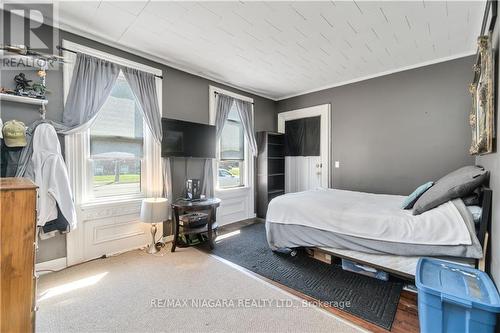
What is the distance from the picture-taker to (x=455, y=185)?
1.88m

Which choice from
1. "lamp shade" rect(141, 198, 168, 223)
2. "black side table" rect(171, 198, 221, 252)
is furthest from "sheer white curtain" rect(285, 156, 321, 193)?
"lamp shade" rect(141, 198, 168, 223)

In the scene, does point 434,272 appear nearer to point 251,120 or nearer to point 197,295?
point 197,295

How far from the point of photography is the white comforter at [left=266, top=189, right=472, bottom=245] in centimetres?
175

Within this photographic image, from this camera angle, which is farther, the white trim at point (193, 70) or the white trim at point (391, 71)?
the white trim at point (391, 71)

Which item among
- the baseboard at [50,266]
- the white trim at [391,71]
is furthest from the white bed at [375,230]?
the baseboard at [50,266]

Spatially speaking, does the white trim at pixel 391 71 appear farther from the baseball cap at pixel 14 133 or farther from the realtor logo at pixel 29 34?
the baseball cap at pixel 14 133

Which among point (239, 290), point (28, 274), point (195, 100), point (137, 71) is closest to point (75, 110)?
point (137, 71)

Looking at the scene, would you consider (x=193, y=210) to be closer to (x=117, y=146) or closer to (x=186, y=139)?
(x=186, y=139)

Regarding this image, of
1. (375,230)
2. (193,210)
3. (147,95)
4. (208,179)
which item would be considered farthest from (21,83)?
(375,230)

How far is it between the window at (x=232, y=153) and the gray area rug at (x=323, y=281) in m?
1.43

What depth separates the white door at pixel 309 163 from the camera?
4.30 m

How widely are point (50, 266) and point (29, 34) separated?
7.85 feet

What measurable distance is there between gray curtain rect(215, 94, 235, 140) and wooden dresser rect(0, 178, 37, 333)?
293 cm

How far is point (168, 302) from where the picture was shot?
1.87m
